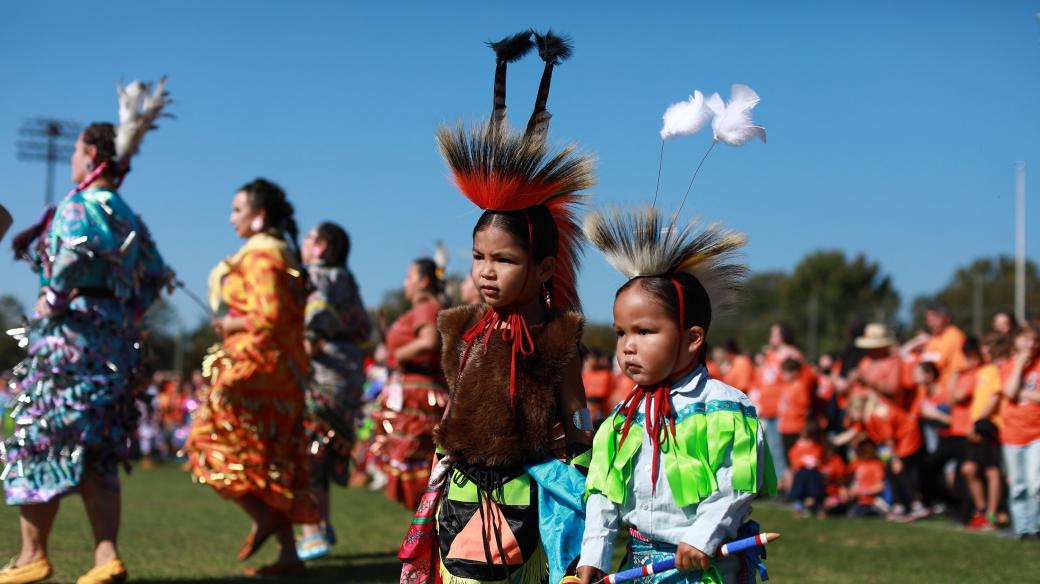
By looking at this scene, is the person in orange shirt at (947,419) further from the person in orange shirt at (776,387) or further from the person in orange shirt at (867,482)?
the person in orange shirt at (776,387)

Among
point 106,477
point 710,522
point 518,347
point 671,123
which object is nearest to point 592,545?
point 710,522

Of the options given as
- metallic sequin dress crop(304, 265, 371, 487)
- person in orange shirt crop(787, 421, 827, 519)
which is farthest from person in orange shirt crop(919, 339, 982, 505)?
metallic sequin dress crop(304, 265, 371, 487)

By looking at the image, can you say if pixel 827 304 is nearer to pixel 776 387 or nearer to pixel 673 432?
pixel 776 387

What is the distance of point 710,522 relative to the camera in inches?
117

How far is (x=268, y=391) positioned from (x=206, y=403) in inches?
13.8

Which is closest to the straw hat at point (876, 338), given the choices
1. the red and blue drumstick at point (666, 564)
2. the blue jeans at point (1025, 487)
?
the blue jeans at point (1025, 487)

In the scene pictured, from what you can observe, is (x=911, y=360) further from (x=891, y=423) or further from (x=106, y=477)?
(x=106, y=477)

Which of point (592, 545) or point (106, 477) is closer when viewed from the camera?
point (592, 545)

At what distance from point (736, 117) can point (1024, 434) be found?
6.98m

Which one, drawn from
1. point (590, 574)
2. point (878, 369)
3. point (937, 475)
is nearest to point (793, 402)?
point (878, 369)

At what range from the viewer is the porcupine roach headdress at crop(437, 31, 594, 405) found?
11.8 feet

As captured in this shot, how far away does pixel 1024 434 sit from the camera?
9039mm

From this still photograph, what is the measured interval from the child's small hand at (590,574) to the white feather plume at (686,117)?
134cm

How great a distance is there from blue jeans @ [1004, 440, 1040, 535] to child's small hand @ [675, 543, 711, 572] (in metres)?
7.05
